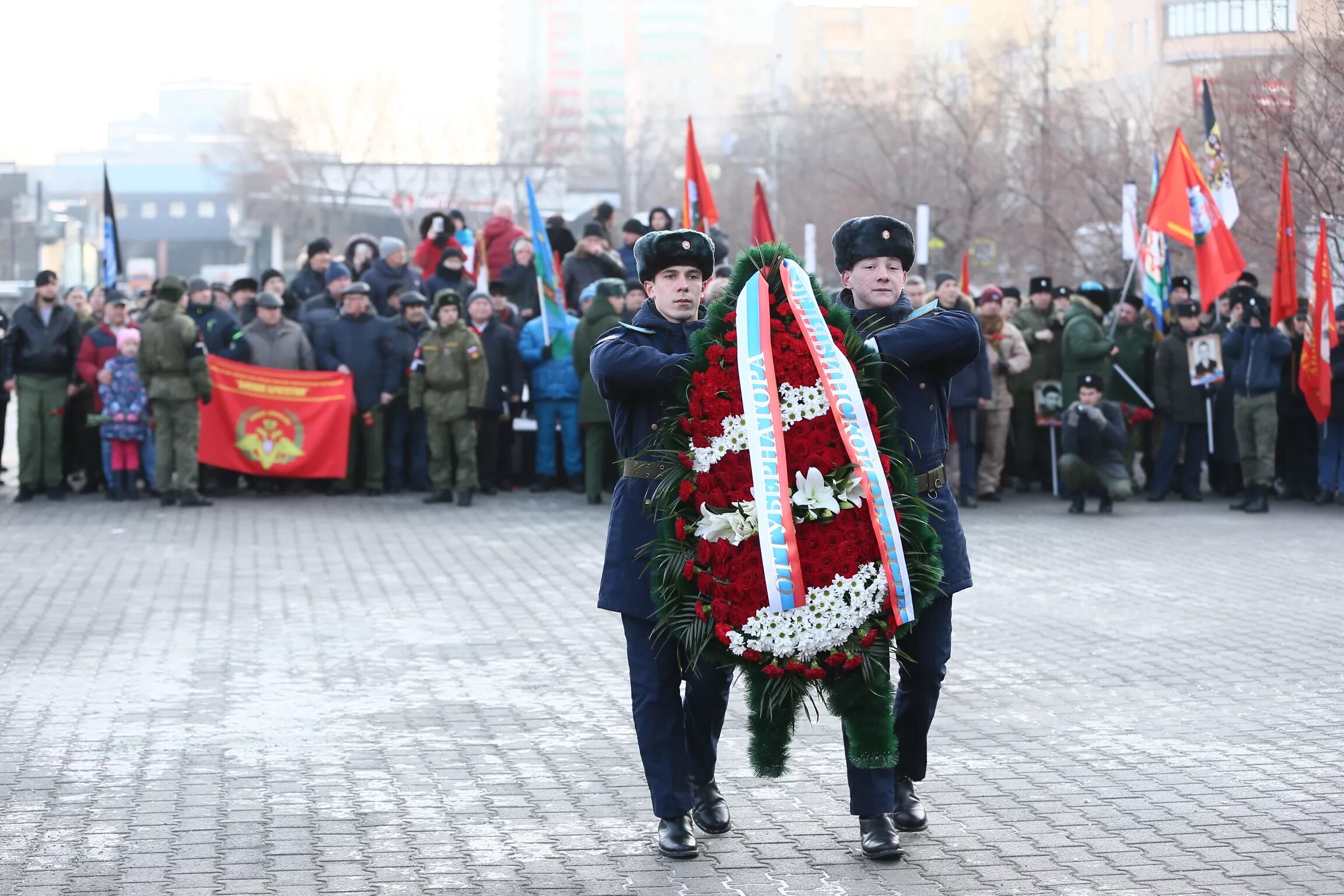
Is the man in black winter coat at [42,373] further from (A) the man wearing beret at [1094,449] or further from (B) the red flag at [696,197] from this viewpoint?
(A) the man wearing beret at [1094,449]

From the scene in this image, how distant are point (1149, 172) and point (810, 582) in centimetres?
2599

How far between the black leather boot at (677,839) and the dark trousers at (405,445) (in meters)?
12.0

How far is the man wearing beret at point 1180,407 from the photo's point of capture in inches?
676

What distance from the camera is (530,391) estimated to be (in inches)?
696

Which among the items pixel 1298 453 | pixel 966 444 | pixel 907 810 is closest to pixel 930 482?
pixel 907 810

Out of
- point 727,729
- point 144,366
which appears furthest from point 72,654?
point 144,366

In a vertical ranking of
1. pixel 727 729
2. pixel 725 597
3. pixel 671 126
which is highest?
pixel 671 126

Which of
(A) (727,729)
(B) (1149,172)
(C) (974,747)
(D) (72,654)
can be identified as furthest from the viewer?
(B) (1149,172)

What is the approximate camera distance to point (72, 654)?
9.33 m

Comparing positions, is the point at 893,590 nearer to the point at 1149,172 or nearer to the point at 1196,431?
the point at 1196,431

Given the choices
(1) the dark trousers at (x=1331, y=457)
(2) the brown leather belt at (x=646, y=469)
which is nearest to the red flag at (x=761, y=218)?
(1) the dark trousers at (x=1331, y=457)

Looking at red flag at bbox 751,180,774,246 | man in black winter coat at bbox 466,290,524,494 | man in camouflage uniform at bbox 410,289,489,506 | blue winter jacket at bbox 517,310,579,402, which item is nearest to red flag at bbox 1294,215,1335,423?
red flag at bbox 751,180,774,246

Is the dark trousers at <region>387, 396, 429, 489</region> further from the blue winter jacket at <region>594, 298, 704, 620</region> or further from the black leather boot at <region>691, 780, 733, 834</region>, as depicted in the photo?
the blue winter jacket at <region>594, 298, 704, 620</region>

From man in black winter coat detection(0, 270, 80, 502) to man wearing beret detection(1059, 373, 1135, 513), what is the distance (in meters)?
9.18
